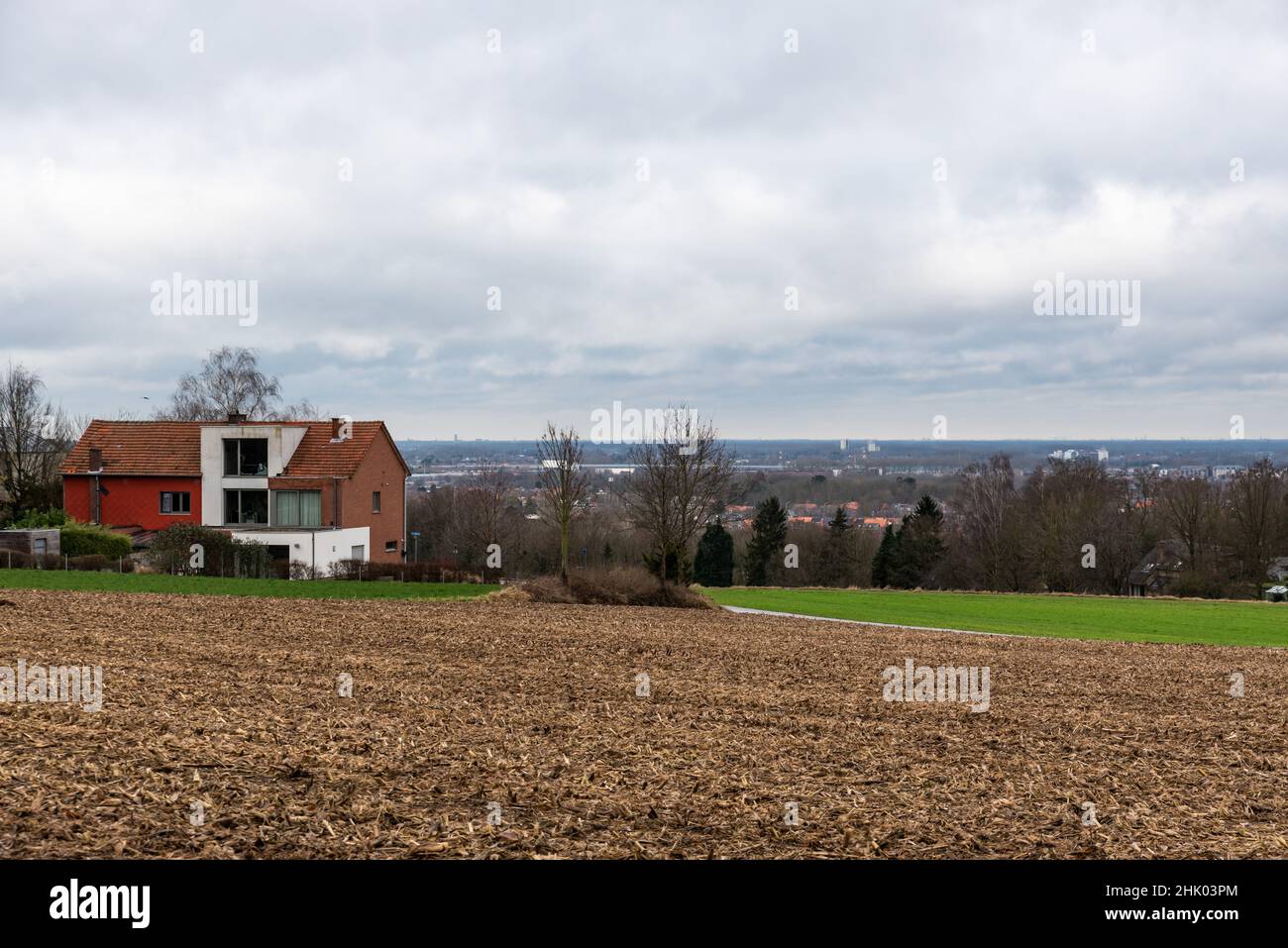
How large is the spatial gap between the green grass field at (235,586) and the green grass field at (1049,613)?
1083cm

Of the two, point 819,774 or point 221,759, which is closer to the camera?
point 221,759

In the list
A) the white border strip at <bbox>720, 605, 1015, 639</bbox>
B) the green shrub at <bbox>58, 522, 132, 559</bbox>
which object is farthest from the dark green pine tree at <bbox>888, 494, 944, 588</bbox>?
the green shrub at <bbox>58, 522, 132, 559</bbox>

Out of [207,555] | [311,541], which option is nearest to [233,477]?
[311,541]

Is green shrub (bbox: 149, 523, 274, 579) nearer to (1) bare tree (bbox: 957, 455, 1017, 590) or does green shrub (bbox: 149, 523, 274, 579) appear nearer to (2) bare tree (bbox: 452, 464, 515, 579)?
(2) bare tree (bbox: 452, 464, 515, 579)

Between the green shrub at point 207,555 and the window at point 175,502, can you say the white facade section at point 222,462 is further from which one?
the green shrub at point 207,555

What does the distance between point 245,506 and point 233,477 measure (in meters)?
1.37

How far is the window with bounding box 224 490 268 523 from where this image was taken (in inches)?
1799

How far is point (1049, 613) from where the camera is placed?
3484 cm

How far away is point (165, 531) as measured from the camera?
112 ft

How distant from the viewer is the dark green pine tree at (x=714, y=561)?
76.6 meters
